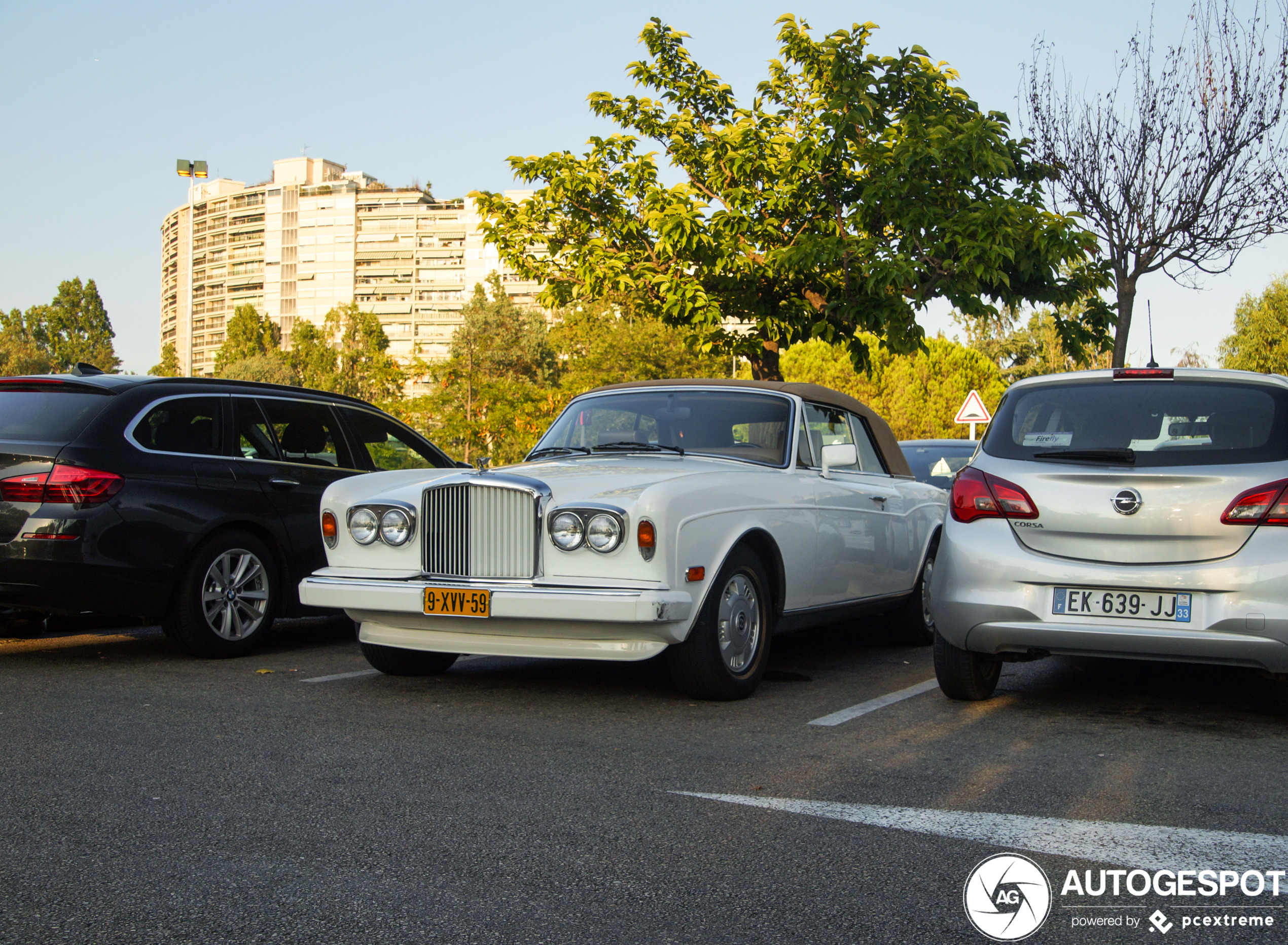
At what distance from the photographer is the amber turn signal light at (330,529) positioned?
6.53m

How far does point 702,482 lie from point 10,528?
151 inches

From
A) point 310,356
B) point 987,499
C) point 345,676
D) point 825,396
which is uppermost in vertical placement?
point 310,356

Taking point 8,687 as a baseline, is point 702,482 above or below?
above

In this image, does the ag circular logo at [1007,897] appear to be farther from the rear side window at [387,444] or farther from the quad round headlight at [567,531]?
the rear side window at [387,444]

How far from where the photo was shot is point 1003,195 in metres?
14.8

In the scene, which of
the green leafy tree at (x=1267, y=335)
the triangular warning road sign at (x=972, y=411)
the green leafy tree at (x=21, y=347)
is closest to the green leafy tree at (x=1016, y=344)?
the green leafy tree at (x=1267, y=335)

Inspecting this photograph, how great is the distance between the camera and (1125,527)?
5.43m

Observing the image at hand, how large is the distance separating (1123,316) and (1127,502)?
12.9 metres

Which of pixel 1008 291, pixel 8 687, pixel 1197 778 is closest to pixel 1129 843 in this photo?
pixel 1197 778

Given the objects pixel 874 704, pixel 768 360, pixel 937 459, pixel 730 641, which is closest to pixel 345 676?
pixel 730 641

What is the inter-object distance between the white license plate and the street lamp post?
175518 mm

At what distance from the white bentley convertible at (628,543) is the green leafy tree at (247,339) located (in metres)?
130

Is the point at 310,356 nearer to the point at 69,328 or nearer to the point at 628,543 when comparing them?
the point at 69,328

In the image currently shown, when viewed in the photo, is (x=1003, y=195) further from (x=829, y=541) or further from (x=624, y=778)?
(x=624, y=778)
